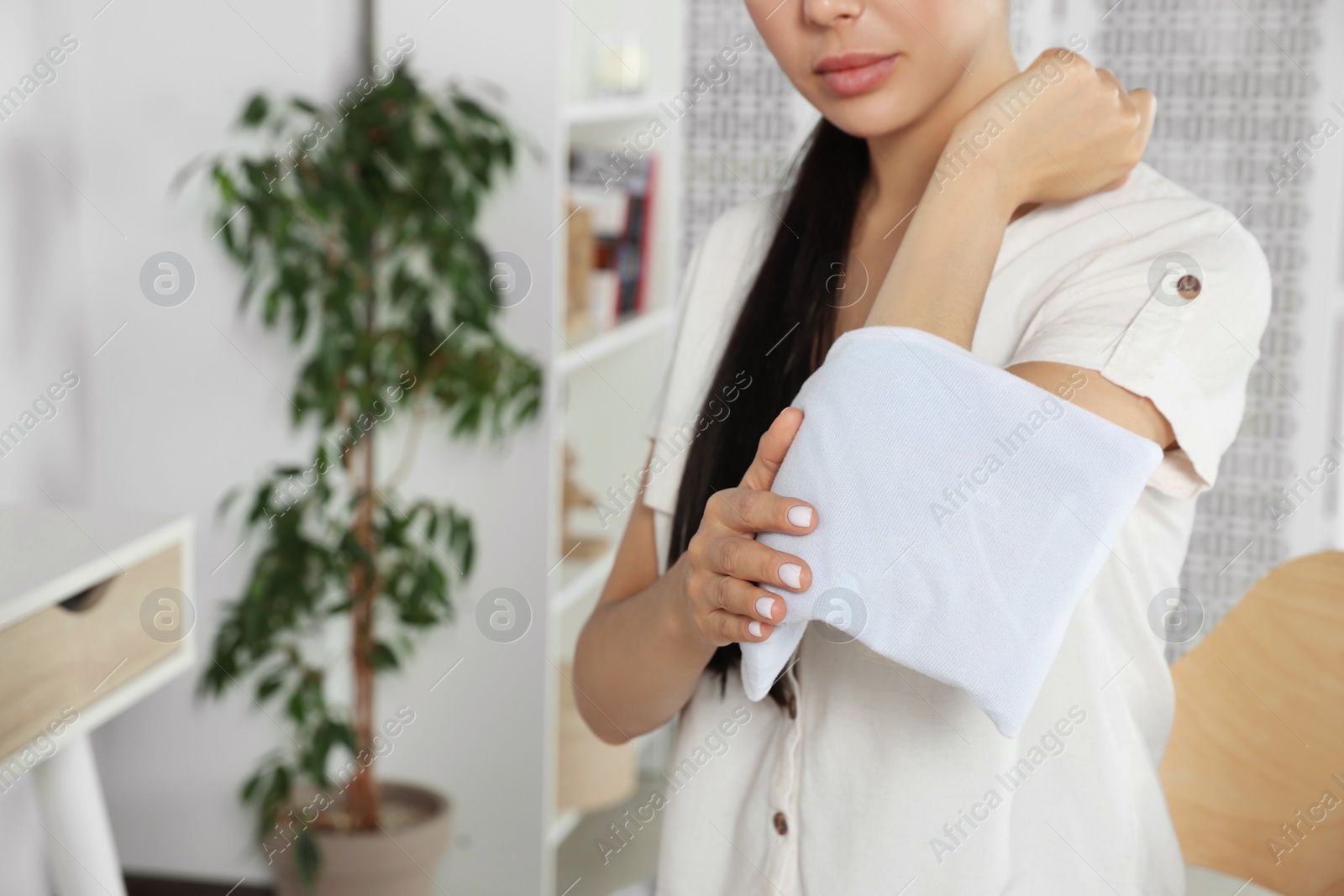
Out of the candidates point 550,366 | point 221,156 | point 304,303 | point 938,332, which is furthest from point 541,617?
point 938,332

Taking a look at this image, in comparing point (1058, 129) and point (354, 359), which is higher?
point (1058, 129)

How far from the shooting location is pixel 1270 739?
100cm

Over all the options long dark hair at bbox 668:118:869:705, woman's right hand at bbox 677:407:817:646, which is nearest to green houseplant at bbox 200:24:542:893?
long dark hair at bbox 668:118:869:705

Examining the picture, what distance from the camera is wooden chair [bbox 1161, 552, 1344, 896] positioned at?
0.96m

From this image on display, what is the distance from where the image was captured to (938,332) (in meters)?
0.71

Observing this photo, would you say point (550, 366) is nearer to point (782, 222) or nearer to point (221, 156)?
point (221, 156)

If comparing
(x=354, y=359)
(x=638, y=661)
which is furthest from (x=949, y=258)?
(x=354, y=359)

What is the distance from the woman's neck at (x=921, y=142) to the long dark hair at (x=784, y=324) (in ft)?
0.09

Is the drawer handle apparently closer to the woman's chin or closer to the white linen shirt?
the white linen shirt

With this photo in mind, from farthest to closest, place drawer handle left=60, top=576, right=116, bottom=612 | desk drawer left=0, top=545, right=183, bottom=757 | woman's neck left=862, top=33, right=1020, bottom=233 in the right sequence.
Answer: drawer handle left=60, top=576, right=116, bottom=612 → desk drawer left=0, top=545, right=183, bottom=757 → woman's neck left=862, top=33, right=1020, bottom=233

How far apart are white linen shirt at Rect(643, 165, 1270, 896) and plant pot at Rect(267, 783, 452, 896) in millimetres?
1305

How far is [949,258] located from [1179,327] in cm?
14

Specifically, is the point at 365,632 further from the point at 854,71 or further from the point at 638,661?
the point at 854,71

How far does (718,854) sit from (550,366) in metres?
1.30
